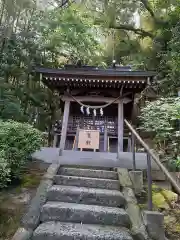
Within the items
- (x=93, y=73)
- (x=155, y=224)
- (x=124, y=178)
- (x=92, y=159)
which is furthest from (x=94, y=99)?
(x=155, y=224)

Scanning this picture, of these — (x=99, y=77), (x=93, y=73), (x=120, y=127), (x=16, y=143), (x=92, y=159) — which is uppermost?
(x=93, y=73)

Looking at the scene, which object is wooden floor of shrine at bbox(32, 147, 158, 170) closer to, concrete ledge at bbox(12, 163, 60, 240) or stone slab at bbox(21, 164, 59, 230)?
stone slab at bbox(21, 164, 59, 230)

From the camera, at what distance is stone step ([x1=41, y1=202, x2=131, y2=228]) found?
3.24 metres

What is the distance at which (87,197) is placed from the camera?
3783mm

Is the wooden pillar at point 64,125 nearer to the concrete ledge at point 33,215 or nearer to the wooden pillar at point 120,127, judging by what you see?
the wooden pillar at point 120,127

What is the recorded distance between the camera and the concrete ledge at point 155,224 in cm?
289

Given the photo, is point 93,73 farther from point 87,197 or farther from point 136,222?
point 136,222

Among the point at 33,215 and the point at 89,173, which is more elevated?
the point at 89,173

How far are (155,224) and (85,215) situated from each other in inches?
36.7

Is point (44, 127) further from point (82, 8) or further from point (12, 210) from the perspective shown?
point (12, 210)

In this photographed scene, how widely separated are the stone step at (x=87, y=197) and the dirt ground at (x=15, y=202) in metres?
0.43

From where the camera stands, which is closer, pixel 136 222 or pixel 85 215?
pixel 136 222

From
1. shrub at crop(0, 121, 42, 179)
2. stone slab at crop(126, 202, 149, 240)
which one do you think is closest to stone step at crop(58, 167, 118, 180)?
shrub at crop(0, 121, 42, 179)

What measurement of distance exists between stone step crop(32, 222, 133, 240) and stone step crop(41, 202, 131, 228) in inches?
4.7
